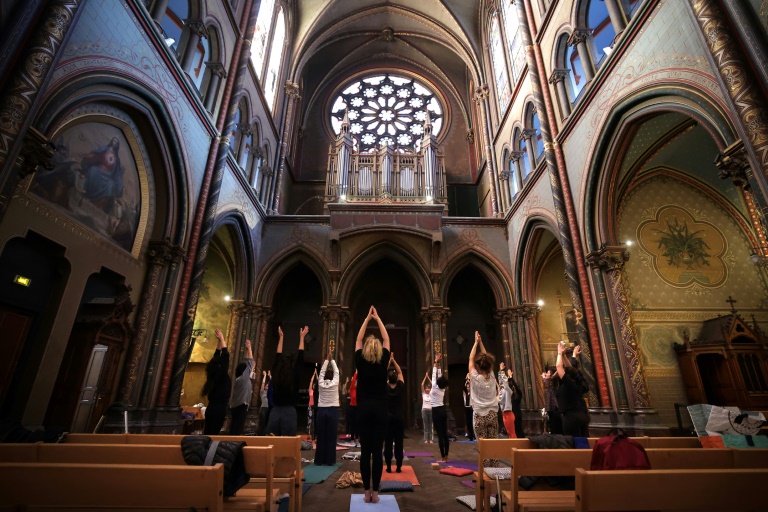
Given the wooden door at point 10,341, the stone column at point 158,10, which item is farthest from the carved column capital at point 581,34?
the wooden door at point 10,341

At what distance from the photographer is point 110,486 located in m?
1.63

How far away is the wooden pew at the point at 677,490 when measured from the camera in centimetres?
170

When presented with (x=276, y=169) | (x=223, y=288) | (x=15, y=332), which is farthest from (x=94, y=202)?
(x=276, y=169)

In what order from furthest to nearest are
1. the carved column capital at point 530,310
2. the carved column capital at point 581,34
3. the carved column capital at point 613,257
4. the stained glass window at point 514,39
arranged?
the stained glass window at point 514,39
the carved column capital at point 530,310
the carved column capital at point 581,34
the carved column capital at point 613,257

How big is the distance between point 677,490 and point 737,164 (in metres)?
4.75

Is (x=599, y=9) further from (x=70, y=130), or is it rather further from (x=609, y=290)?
(x=70, y=130)

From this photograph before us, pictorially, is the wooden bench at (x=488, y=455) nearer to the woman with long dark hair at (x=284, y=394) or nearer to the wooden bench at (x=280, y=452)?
the wooden bench at (x=280, y=452)

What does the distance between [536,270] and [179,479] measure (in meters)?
12.9

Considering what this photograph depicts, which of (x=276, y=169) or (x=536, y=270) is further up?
(x=276, y=169)

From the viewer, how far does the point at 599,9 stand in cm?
870

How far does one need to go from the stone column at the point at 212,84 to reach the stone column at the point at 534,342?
35.3 feet

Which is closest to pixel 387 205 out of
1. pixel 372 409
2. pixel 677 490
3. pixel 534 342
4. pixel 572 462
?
pixel 534 342

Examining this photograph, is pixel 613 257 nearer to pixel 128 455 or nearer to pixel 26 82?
pixel 128 455

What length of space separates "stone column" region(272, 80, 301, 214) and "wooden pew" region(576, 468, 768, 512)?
14.0m
